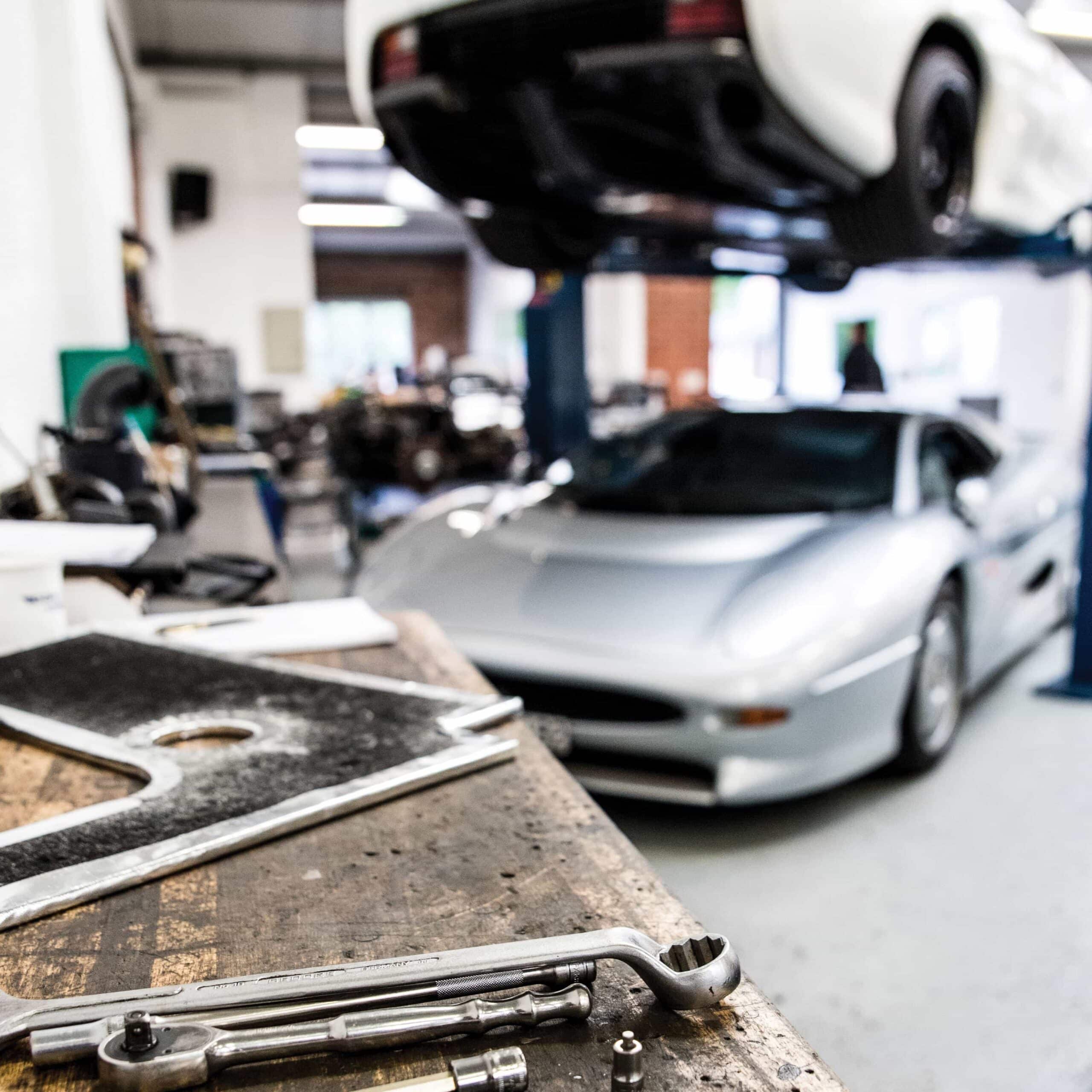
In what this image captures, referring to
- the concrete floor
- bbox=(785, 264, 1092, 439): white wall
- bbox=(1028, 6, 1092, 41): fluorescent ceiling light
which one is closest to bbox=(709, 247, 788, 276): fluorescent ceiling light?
the concrete floor

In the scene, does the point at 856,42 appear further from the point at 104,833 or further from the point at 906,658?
the point at 104,833

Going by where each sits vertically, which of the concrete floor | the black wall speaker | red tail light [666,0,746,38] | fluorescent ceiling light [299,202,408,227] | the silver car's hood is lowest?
the concrete floor

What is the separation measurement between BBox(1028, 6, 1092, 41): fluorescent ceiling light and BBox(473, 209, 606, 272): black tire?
5631mm

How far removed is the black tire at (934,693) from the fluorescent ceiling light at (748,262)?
7.92ft

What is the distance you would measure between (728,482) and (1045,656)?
1732 mm

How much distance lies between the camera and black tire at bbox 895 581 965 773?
2934 millimetres

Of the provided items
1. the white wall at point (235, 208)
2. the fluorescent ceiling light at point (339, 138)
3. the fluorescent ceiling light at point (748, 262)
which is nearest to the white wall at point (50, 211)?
the fluorescent ceiling light at point (748, 262)

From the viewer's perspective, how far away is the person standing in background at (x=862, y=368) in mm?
4238

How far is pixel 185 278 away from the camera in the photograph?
11914 millimetres

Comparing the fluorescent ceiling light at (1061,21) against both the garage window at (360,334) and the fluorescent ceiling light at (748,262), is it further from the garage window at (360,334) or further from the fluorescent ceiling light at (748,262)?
the garage window at (360,334)

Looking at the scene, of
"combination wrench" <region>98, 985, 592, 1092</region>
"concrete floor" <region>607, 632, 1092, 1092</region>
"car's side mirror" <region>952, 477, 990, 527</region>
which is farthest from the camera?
"car's side mirror" <region>952, 477, 990, 527</region>

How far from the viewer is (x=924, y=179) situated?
10.4ft

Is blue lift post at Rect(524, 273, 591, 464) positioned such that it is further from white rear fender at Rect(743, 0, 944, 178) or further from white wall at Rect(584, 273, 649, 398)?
white wall at Rect(584, 273, 649, 398)

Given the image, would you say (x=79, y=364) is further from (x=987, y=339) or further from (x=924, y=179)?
(x=987, y=339)
